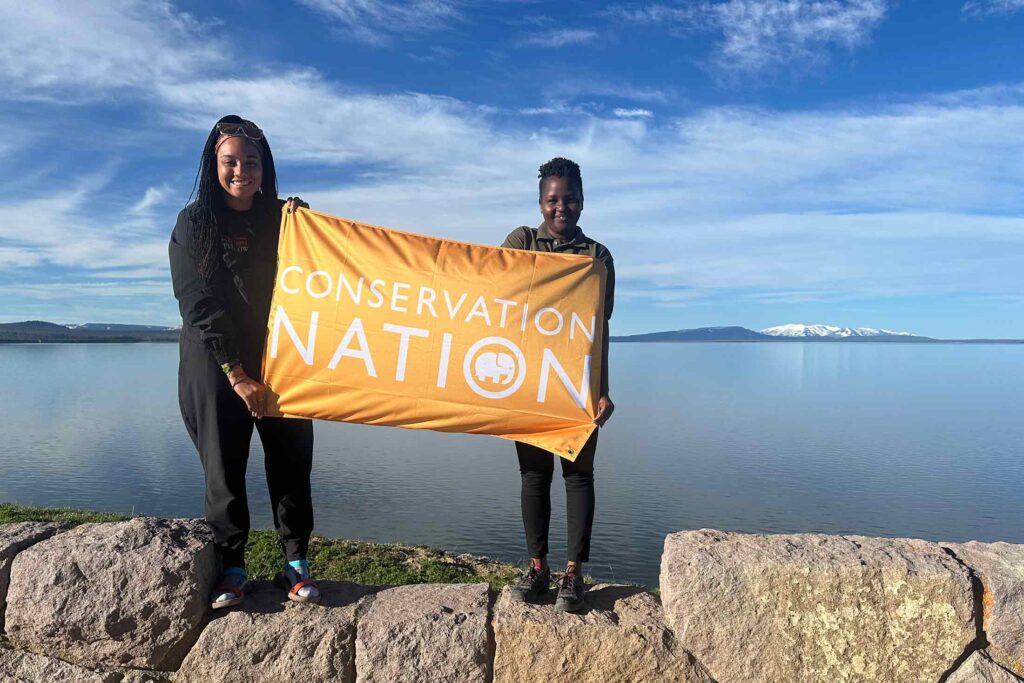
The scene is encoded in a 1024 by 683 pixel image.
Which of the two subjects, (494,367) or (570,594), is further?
(494,367)

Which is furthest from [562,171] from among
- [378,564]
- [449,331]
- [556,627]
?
[378,564]

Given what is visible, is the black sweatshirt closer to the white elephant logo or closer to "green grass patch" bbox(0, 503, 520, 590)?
the white elephant logo

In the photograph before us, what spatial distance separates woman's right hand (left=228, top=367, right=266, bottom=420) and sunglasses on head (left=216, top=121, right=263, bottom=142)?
1.15 metres

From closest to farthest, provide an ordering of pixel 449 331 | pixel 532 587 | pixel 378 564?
pixel 532 587 → pixel 449 331 → pixel 378 564

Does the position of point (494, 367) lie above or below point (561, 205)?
below

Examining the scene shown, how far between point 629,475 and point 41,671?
50.9 feet

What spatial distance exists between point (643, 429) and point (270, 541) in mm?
19617

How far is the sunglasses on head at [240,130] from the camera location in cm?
364

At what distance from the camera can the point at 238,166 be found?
3617 millimetres

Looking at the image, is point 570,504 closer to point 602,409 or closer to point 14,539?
point 602,409

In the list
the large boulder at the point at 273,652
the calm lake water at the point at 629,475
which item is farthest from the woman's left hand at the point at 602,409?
the calm lake water at the point at 629,475

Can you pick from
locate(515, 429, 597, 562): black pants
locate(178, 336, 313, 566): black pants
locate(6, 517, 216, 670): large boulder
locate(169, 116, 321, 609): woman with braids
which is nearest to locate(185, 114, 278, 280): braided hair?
locate(169, 116, 321, 609): woman with braids

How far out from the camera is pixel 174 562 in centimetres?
350

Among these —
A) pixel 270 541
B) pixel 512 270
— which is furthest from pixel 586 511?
pixel 270 541
